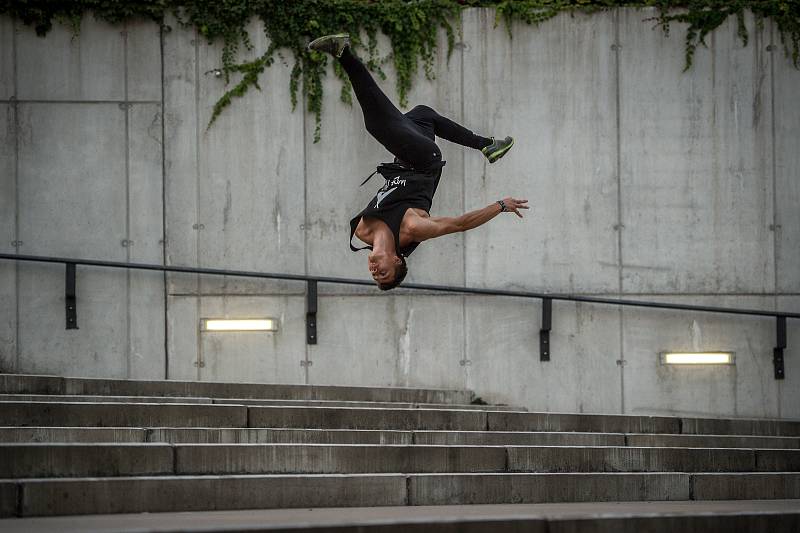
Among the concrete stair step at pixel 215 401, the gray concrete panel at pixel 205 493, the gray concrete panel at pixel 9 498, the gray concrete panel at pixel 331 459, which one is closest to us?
the gray concrete panel at pixel 9 498

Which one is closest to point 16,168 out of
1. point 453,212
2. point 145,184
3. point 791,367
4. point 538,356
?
point 145,184

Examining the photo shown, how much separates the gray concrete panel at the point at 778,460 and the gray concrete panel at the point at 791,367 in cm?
342

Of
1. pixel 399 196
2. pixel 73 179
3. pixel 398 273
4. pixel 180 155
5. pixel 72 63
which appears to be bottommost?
pixel 398 273

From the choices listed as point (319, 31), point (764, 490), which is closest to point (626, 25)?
point (319, 31)

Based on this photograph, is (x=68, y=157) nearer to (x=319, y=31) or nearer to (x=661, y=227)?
(x=319, y=31)

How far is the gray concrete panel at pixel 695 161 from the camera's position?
13.4 m

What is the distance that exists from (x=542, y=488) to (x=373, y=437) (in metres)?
1.42

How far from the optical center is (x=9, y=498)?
6.82 m

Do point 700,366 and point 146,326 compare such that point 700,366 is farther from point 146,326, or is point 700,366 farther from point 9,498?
point 9,498

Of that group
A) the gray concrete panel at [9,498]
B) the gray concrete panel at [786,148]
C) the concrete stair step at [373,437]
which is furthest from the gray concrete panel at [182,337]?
the gray concrete panel at [786,148]

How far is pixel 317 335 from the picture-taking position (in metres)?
13.1

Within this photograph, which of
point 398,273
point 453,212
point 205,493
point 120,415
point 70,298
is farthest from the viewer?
point 453,212

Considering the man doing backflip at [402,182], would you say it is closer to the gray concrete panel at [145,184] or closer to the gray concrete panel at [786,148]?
the gray concrete panel at [145,184]

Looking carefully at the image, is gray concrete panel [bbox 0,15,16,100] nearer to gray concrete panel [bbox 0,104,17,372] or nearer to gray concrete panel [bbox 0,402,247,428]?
gray concrete panel [bbox 0,104,17,372]
